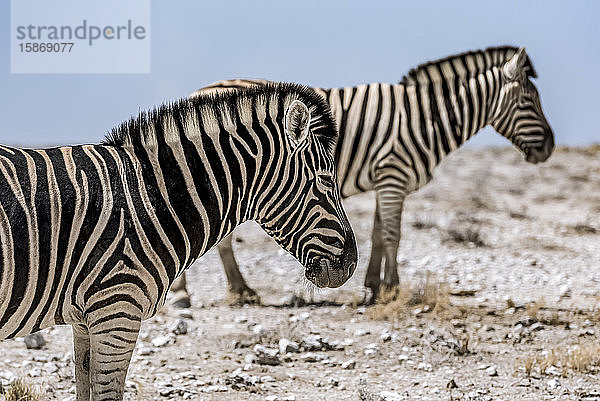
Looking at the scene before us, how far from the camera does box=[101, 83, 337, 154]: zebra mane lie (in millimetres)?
4352

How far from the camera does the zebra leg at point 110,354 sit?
13.2 feet

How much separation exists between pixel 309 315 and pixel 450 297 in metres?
1.96

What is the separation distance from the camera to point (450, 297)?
946 centimetres

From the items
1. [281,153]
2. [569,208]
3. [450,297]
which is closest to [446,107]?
[450,297]

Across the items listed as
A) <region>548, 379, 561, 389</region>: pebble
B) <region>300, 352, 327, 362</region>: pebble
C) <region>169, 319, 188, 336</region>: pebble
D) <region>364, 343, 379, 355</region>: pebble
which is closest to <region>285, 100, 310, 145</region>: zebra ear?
<region>300, 352, 327, 362</region>: pebble

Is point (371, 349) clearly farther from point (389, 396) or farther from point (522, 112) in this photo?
point (522, 112)

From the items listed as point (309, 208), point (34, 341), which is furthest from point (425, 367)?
point (34, 341)

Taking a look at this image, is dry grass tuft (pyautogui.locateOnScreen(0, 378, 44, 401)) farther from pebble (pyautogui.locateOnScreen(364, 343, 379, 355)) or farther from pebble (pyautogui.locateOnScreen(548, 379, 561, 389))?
pebble (pyautogui.locateOnScreen(548, 379, 561, 389))

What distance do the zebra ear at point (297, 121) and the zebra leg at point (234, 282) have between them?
5.25 metres

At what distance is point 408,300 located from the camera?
8.88 metres

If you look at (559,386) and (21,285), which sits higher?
(21,285)

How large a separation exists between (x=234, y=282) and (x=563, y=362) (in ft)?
14.5

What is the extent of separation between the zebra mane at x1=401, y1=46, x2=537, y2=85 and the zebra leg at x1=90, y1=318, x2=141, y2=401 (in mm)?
6554

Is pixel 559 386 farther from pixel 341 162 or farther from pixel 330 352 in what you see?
pixel 341 162
